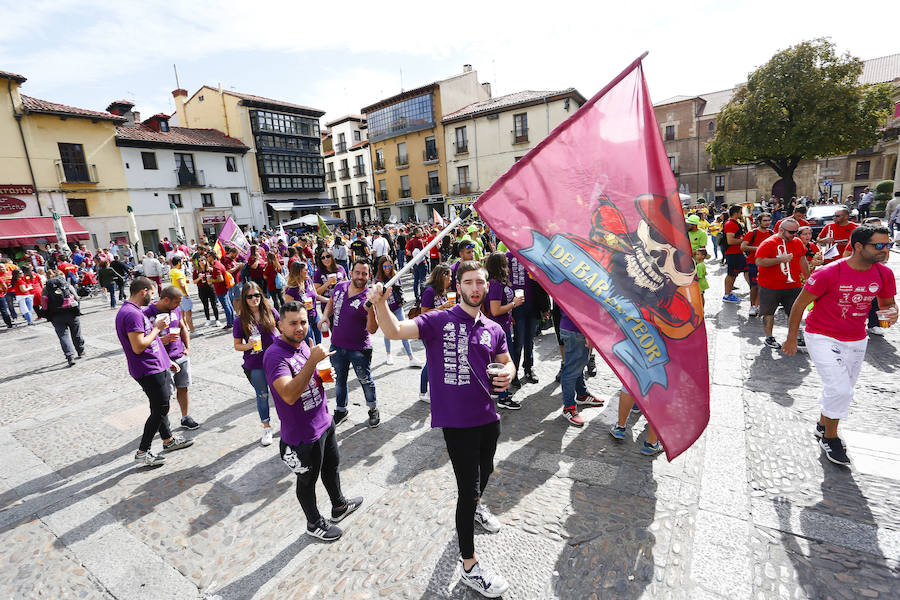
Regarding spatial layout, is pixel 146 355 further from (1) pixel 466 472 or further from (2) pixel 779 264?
(2) pixel 779 264

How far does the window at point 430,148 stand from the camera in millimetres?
40438

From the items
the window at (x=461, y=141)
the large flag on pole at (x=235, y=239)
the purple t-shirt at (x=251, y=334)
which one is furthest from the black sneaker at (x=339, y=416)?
the window at (x=461, y=141)

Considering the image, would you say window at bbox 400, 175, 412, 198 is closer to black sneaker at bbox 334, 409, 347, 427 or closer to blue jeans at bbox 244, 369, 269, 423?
black sneaker at bbox 334, 409, 347, 427

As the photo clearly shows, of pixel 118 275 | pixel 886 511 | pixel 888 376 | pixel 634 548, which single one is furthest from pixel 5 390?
pixel 888 376

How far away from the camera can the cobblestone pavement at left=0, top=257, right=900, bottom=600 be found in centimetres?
285

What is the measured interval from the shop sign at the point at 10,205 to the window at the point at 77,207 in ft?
7.07

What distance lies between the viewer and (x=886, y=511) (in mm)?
3195

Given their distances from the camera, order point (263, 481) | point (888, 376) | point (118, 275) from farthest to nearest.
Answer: point (118, 275)
point (888, 376)
point (263, 481)

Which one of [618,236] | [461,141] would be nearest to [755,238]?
[618,236]

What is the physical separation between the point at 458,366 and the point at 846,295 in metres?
3.46

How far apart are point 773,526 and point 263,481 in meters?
4.13

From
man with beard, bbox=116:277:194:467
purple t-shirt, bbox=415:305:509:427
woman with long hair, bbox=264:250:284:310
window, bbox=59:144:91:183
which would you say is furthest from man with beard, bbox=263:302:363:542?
window, bbox=59:144:91:183

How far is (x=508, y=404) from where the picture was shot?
17.1ft

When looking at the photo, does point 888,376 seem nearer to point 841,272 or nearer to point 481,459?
point 841,272
